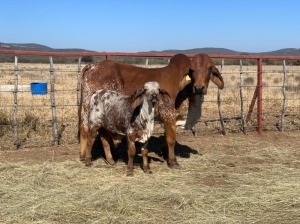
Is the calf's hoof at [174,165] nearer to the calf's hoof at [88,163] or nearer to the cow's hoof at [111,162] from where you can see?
the cow's hoof at [111,162]

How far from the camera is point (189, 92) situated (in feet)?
25.4

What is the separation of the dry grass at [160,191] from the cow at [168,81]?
2.12 ft

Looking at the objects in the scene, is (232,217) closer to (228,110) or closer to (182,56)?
(182,56)

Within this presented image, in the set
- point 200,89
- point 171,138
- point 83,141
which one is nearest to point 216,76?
point 200,89

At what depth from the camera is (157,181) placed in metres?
6.46

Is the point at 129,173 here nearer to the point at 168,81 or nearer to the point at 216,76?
the point at 168,81

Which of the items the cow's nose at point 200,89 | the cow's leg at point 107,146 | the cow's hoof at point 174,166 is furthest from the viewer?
the cow's leg at point 107,146

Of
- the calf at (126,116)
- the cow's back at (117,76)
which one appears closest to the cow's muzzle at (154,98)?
the calf at (126,116)

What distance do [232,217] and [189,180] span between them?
166cm

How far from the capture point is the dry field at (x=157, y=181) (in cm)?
507

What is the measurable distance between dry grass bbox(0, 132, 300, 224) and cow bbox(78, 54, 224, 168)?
646 millimetres

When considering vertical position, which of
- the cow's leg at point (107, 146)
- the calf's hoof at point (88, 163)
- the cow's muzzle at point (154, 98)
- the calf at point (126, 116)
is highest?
the cow's muzzle at point (154, 98)

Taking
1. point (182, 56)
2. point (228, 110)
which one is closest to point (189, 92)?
point (182, 56)

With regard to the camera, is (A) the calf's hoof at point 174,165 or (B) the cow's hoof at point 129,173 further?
(A) the calf's hoof at point 174,165
